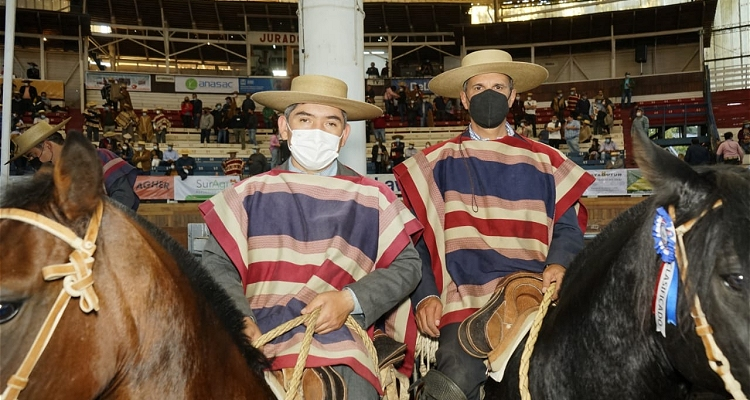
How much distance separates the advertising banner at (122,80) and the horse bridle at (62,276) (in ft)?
86.7

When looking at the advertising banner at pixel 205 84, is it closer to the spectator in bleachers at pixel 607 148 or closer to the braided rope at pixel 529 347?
the spectator in bleachers at pixel 607 148

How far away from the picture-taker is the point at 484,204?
313cm

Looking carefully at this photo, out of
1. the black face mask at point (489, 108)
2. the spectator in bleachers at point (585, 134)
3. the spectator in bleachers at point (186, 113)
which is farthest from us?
the spectator in bleachers at point (186, 113)

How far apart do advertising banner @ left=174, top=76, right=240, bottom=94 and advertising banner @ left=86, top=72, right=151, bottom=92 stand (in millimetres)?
1192

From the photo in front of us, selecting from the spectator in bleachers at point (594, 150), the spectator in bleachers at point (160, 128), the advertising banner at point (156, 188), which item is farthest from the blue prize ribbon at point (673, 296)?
the spectator in bleachers at point (160, 128)

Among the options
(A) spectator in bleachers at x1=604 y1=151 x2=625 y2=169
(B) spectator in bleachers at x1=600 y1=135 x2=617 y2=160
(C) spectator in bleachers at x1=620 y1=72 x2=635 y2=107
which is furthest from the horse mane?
(C) spectator in bleachers at x1=620 y1=72 x2=635 y2=107

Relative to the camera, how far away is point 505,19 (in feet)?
102

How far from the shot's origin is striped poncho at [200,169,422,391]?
2.50 metres

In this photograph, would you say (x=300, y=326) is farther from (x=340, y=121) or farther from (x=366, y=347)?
(x=340, y=121)

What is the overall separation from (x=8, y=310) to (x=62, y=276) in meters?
0.11

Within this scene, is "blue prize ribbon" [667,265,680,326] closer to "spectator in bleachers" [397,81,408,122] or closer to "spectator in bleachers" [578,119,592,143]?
"spectator in bleachers" [578,119,592,143]

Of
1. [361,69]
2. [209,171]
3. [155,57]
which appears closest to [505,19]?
[155,57]

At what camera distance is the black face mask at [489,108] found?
3.19 meters

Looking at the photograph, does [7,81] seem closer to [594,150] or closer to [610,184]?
[610,184]
